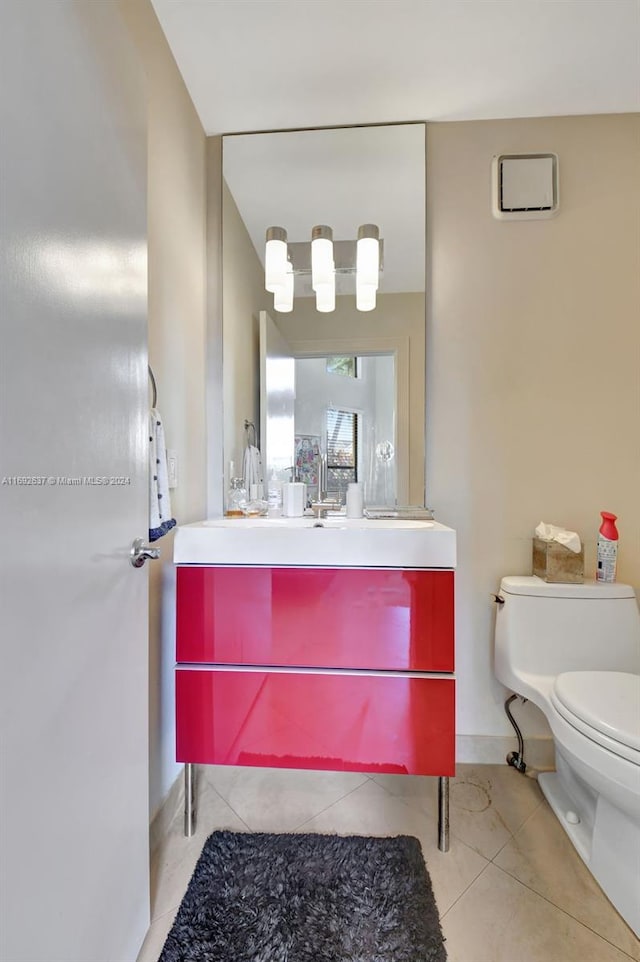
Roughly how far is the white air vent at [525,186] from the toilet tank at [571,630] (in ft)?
4.49

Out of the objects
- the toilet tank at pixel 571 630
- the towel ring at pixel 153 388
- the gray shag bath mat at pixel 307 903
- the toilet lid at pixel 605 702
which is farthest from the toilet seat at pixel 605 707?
the towel ring at pixel 153 388

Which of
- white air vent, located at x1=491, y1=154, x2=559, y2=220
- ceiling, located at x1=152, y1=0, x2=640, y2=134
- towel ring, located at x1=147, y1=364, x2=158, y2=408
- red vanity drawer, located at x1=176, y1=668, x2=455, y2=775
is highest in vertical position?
ceiling, located at x1=152, y1=0, x2=640, y2=134

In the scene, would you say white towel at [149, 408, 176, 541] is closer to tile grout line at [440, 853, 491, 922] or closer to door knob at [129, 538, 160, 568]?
door knob at [129, 538, 160, 568]

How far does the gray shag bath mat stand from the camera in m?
0.97

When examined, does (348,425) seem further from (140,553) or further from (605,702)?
(605,702)

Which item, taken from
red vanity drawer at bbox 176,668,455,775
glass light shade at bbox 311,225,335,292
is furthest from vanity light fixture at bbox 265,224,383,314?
red vanity drawer at bbox 176,668,455,775

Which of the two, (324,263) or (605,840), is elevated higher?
(324,263)

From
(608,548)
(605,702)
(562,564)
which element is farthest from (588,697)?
(608,548)

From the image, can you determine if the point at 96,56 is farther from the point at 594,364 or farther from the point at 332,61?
the point at 594,364

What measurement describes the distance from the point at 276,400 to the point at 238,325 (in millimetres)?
332

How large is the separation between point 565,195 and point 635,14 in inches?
Result: 18.2

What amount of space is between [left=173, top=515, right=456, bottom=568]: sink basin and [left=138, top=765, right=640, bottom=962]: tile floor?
0.83m

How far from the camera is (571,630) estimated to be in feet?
4.81

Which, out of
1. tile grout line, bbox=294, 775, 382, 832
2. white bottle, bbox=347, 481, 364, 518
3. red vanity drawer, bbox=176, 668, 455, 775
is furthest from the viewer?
white bottle, bbox=347, 481, 364, 518
